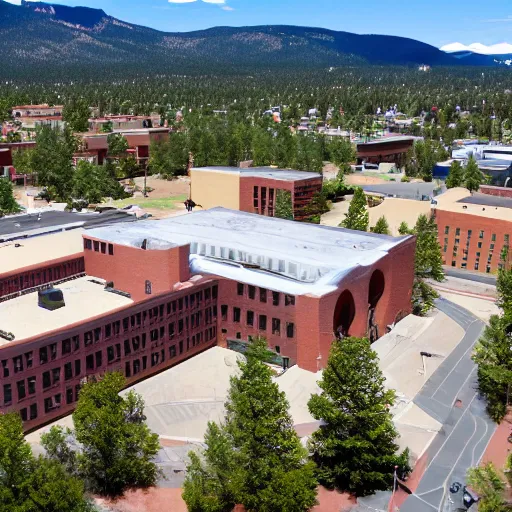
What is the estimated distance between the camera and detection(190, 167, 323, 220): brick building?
94812mm

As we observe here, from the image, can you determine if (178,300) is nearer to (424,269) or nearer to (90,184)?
(424,269)

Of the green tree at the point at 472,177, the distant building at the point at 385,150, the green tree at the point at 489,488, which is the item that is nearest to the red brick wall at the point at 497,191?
the green tree at the point at 472,177

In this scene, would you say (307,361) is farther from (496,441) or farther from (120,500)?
(120,500)

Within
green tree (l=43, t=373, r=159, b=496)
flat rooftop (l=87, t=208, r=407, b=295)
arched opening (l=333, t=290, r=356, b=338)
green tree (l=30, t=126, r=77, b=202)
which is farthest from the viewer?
green tree (l=30, t=126, r=77, b=202)

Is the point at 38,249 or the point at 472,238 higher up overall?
the point at 38,249

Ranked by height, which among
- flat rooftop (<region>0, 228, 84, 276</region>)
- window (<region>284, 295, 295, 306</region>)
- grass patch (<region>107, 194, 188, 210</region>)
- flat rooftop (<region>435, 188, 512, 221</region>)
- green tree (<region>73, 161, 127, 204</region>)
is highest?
flat rooftop (<region>0, 228, 84, 276</region>)

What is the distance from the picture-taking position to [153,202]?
115812 mm

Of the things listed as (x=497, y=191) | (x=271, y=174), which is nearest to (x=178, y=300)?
(x=271, y=174)

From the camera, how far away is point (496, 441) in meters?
43.7

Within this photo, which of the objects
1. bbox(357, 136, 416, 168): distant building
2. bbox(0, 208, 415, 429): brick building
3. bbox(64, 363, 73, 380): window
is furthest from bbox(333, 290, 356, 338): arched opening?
bbox(357, 136, 416, 168): distant building

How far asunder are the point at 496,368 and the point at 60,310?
104ft

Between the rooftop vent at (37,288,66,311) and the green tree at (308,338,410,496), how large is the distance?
69.3 ft

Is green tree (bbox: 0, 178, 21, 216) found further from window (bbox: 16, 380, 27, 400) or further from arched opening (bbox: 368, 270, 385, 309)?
window (bbox: 16, 380, 27, 400)

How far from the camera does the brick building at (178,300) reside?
42156mm
